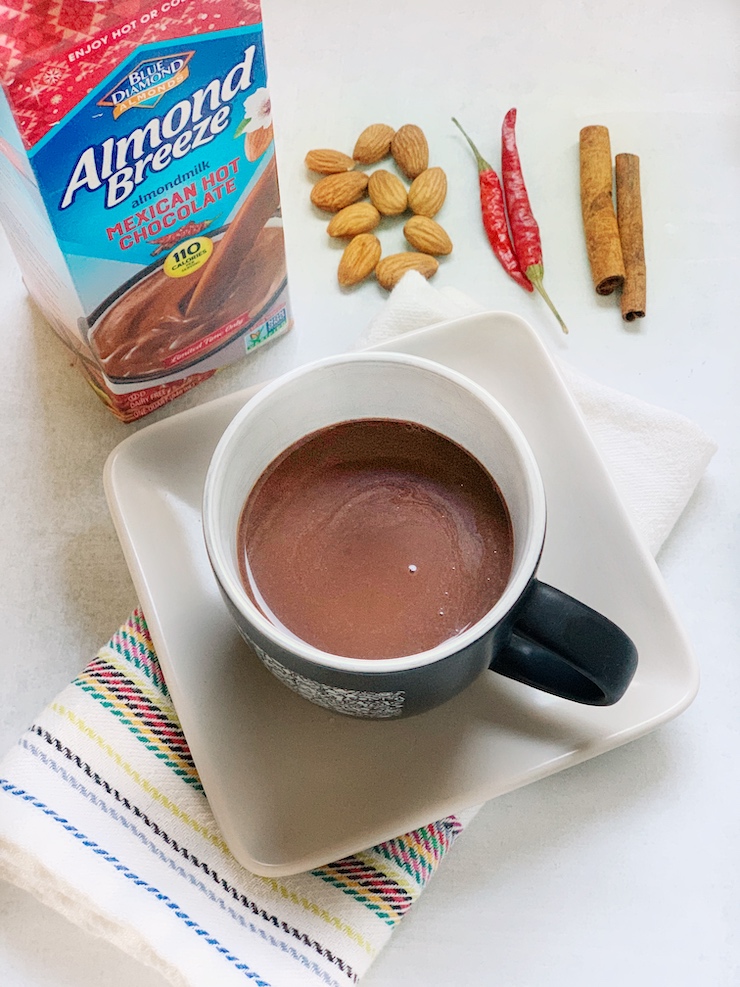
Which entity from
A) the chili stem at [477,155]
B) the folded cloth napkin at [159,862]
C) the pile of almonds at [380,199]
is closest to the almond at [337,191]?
the pile of almonds at [380,199]

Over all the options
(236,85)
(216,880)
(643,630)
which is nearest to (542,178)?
(236,85)

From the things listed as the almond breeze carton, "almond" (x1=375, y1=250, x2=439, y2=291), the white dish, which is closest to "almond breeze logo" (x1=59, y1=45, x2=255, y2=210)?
the almond breeze carton

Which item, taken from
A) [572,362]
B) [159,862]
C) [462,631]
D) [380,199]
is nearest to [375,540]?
[462,631]

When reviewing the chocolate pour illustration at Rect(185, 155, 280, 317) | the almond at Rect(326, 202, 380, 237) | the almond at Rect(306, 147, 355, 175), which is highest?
the chocolate pour illustration at Rect(185, 155, 280, 317)

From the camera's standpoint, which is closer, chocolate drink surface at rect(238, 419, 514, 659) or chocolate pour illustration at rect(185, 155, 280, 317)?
chocolate drink surface at rect(238, 419, 514, 659)

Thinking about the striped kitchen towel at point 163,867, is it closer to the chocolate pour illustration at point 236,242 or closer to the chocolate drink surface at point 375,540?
the chocolate drink surface at point 375,540

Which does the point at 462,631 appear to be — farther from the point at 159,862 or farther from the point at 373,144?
the point at 373,144

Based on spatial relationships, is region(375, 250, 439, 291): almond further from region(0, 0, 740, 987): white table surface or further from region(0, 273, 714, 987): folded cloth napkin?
region(0, 273, 714, 987): folded cloth napkin
